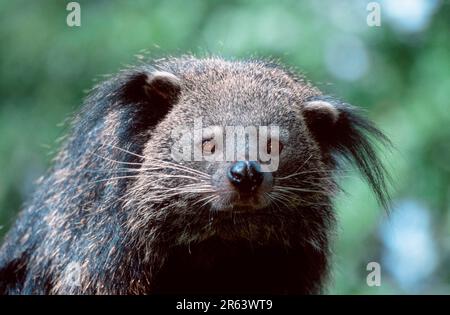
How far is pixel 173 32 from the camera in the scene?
425 inches

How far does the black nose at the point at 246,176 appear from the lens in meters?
4.97

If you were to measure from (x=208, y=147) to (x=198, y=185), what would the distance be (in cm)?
24

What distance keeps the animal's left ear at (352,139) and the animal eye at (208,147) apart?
35.4 inches

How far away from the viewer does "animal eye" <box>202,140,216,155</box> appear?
5.30 m

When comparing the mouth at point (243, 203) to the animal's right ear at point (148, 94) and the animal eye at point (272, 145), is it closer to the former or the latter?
the animal eye at point (272, 145)

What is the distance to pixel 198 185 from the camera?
5.25 m

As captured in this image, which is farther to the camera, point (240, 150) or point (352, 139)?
point (352, 139)

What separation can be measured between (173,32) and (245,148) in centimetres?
585

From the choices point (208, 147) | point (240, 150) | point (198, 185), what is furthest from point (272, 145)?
point (198, 185)

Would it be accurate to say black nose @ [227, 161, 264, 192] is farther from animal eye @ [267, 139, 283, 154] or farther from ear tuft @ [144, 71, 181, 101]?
ear tuft @ [144, 71, 181, 101]

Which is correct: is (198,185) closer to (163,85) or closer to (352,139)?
(163,85)

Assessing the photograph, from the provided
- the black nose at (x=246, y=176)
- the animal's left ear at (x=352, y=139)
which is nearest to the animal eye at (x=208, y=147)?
the black nose at (x=246, y=176)

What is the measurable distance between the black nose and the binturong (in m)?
0.05

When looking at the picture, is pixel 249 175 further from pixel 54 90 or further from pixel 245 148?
pixel 54 90
